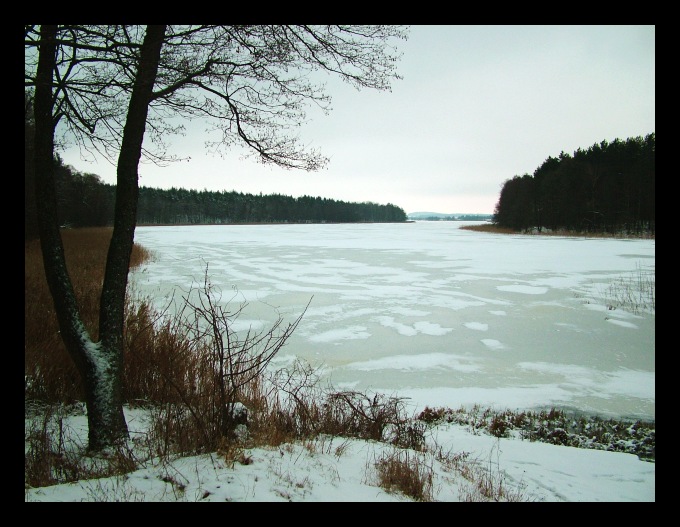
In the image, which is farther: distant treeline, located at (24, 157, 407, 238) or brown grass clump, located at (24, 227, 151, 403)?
distant treeline, located at (24, 157, 407, 238)

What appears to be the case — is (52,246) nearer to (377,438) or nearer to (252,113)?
(252,113)

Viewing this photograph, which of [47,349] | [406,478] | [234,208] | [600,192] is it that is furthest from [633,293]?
[234,208]

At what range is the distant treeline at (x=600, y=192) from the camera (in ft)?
123

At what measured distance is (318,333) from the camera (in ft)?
25.5

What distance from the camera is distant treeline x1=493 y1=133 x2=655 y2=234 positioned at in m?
37.5

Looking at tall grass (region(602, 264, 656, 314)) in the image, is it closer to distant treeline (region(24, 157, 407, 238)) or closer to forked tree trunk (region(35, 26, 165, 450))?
forked tree trunk (region(35, 26, 165, 450))

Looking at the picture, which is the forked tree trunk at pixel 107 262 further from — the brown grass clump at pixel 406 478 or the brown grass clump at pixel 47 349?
the brown grass clump at pixel 406 478


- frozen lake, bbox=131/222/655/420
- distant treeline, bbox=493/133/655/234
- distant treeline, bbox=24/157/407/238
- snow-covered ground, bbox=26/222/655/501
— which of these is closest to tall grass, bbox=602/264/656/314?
snow-covered ground, bbox=26/222/655/501

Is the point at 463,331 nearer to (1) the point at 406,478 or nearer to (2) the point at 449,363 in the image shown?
(2) the point at 449,363

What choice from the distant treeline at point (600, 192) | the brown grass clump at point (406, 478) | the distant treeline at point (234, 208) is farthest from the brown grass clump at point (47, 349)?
the distant treeline at point (234, 208)

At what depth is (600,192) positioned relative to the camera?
39.9m

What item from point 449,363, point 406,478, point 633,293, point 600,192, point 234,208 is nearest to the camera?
point 406,478
